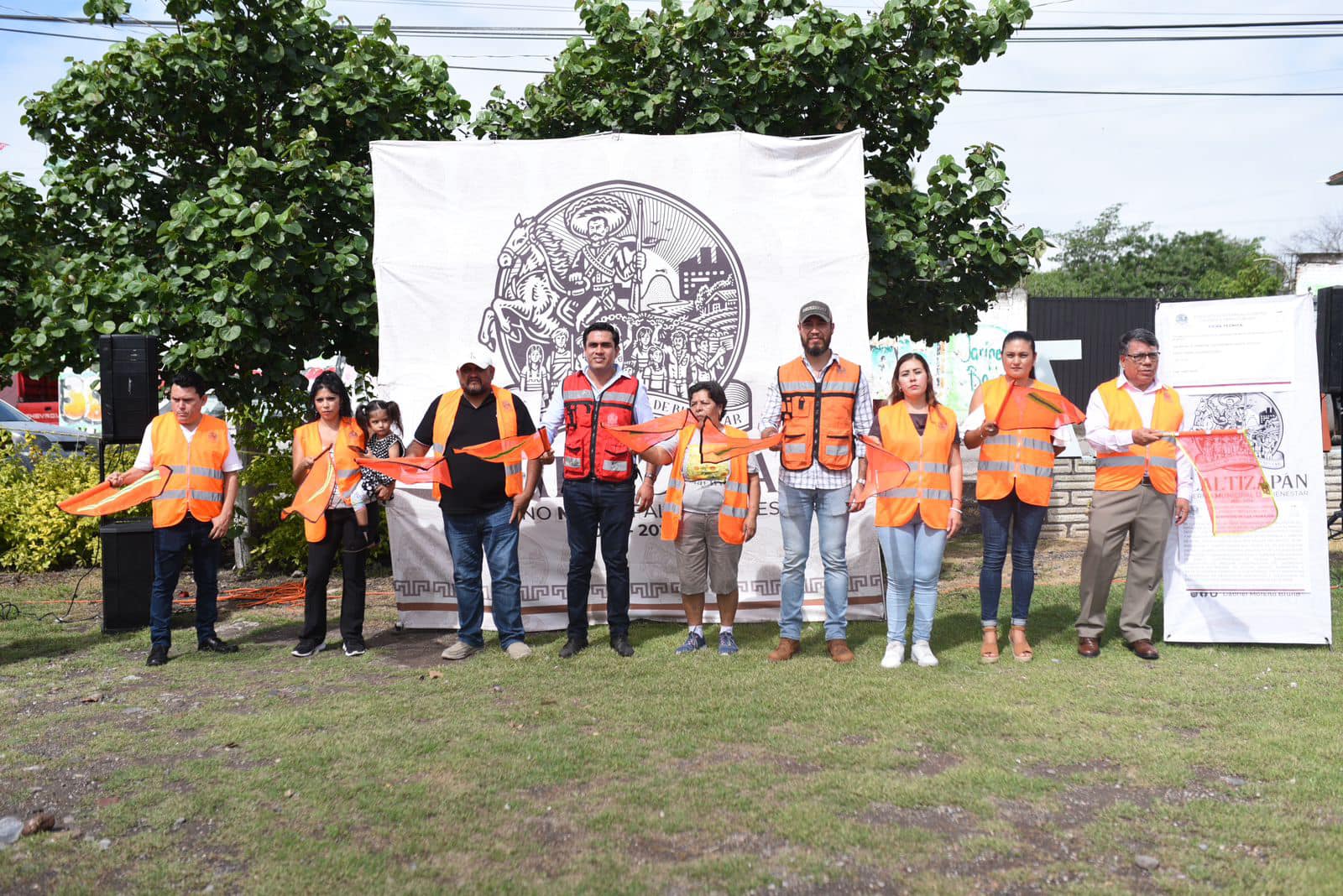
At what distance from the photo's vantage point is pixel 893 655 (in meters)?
6.03

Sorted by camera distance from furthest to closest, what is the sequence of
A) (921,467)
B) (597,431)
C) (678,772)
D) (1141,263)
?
(1141,263) → (597,431) → (921,467) → (678,772)

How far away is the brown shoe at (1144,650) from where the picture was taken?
6.08 meters

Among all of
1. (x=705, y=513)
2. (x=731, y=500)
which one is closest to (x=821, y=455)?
(x=731, y=500)

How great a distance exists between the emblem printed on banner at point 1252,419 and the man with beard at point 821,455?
81.0 inches

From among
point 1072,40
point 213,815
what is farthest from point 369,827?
point 1072,40

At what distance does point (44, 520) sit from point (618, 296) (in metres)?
6.18

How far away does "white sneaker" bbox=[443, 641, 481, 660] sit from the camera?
6465 millimetres

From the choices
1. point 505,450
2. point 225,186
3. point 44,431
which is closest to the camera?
point 505,450

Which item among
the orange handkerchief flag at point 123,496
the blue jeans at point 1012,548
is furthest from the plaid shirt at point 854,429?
the orange handkerchief flag at point 123,496

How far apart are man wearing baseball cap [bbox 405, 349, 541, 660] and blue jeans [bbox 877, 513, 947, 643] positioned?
7.00ft

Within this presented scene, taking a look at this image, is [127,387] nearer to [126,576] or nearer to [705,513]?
[126,576]

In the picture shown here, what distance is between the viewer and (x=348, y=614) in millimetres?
6648

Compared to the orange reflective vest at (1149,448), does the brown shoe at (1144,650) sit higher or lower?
lower

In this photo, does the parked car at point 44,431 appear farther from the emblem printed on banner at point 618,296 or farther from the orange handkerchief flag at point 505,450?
the orange handkerchief flag at point 505,450
